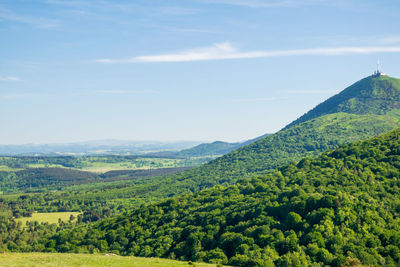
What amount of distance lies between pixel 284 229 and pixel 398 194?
4598 cm

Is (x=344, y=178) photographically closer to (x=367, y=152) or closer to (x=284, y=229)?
(x=367, y=152)

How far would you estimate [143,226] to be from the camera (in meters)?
143

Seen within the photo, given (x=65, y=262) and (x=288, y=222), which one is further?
(x=288, y=222)

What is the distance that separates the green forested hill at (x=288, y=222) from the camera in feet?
284

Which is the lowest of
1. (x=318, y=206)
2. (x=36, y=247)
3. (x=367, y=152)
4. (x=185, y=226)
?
(x=36, y=247)

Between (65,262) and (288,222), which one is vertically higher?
(65,262)

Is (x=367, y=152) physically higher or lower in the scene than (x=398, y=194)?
higher

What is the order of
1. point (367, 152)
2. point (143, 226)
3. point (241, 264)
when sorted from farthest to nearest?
point (367, 152) → point (143, 226) → point (241, 264)

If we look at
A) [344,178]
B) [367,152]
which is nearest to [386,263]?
[344,178]

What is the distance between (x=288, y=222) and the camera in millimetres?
101688

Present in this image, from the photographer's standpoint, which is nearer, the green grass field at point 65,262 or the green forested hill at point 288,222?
the green grass field at point 65,262

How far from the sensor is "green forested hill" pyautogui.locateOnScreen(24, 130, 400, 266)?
86500 millimetres

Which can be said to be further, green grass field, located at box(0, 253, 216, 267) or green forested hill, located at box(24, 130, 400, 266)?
green forested hill, located at box(24, 130, 400, 266)

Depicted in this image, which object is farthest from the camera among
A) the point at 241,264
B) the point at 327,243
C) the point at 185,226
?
the point at 185,226
